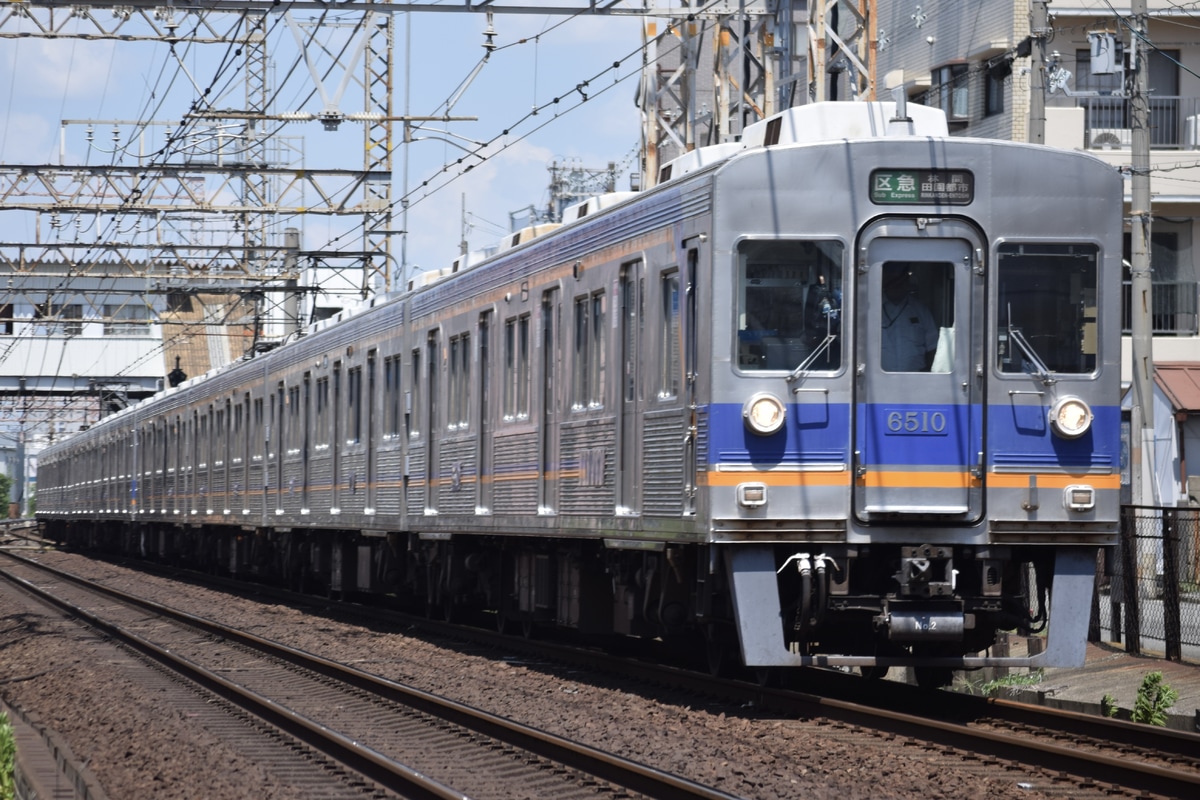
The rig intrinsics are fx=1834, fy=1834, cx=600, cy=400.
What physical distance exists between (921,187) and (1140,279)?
939cm

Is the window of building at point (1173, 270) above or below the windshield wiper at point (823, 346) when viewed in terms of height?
above

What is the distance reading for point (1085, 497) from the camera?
10047 millimetres

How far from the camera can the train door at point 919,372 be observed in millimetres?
9938

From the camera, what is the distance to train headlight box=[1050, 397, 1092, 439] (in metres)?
10.0

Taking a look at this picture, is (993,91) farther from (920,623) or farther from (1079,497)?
(920,623)

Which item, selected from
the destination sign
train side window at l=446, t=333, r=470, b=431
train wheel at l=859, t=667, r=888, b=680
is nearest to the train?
the destination sign

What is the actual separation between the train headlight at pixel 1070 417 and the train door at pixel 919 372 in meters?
0.43

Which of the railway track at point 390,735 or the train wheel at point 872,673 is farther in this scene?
the train wheel at point 872,673

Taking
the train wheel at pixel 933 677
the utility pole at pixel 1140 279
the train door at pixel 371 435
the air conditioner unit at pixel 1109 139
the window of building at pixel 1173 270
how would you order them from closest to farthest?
1. the train wheel at pixel 933 677
2. the utility pole at pixel 1140 279
3. the train door at pixel 371 435
4. the air conditioner unit at pixel 1109 139
5. the window of building at pixel 1173 270

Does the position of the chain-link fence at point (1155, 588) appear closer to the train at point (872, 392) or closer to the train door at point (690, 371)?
the train at point (872, 392)

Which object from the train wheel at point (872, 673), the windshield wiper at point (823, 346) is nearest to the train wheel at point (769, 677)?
the train wheel at point (872, 673)

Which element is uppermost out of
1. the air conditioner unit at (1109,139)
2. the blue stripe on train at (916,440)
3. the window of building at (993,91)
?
the window of building at (993,91)

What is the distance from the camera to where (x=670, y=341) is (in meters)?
10.8

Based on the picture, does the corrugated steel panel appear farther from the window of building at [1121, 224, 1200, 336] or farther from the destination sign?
the destination sign
